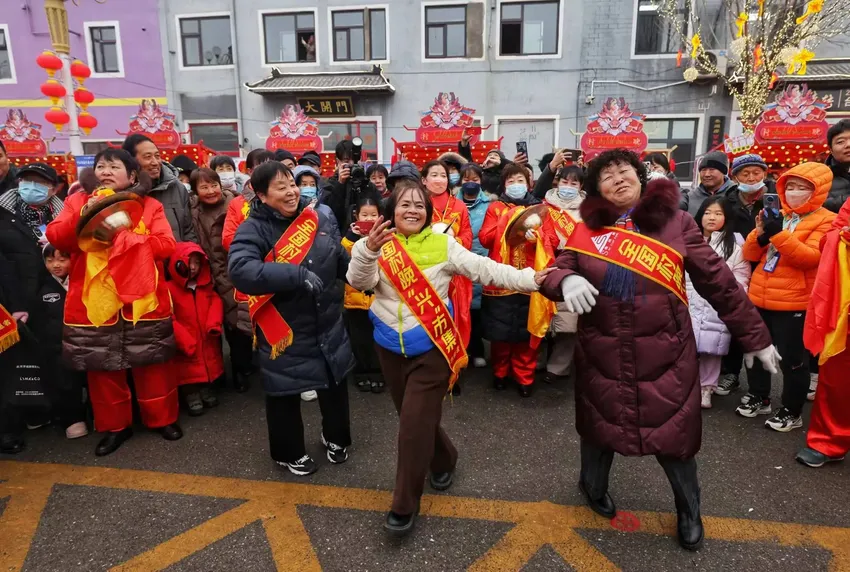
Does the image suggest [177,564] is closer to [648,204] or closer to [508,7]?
[648,204]

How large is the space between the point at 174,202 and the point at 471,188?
2418 mm

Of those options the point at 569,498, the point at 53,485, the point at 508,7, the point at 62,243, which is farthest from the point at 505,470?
the point at 508,7

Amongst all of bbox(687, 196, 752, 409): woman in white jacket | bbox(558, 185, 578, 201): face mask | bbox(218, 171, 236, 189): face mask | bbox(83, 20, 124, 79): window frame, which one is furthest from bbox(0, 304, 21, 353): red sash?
bbox(83, 20, 124, 79): window frame

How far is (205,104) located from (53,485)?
51.5 ft

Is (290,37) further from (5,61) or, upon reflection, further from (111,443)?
(111,443)

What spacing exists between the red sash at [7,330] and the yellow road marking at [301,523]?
2.61ft

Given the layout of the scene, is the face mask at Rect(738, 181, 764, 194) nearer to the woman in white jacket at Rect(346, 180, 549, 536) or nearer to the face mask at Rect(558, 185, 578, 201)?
the face mask at Rect(558, 185, 578, 201)

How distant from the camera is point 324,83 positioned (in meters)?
15.3

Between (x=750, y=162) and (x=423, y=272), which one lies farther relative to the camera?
(x=750, y=162)

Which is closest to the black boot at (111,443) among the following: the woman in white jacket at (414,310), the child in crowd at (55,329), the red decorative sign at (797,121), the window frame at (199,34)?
the child in crowd at (55,329)

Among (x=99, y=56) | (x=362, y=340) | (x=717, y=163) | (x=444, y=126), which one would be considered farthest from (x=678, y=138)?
(x=99, y=56)

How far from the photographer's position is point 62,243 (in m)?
2.97

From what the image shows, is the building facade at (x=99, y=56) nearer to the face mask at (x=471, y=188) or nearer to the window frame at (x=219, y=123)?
the window frame at (x=219, y=123)

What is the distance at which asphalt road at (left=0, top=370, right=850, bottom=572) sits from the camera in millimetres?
2316
